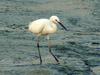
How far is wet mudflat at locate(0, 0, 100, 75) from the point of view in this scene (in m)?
9.94

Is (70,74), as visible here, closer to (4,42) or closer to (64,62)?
(64,62)

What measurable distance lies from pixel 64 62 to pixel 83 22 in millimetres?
5104

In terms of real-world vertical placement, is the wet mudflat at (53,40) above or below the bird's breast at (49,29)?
below

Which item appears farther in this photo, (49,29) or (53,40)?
(53,40)

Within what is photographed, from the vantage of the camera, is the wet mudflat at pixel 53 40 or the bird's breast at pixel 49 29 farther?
the bird's breast at pixel 49 29

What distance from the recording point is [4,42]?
12.0 meters

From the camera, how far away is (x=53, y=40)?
12703 millimetres

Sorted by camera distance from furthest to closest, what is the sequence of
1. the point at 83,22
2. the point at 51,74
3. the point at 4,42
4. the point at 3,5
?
the point at 3,5 < the point at 83,22 < the point at 4,42 < the point at 51,74

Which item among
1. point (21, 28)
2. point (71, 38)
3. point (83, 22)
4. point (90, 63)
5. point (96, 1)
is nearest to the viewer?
point (90, 63)

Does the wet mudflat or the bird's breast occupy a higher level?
A: the bird's breast

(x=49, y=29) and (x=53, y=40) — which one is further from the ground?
(x=49, y=29)

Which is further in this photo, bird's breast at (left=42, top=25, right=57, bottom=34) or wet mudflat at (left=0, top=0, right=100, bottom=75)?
bird's breast at (left=42, top=25, right=57, bottom=34)

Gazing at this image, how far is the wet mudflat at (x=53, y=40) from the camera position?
9.94 m

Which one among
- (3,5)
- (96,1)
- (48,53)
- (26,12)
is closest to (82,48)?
(48,53)
